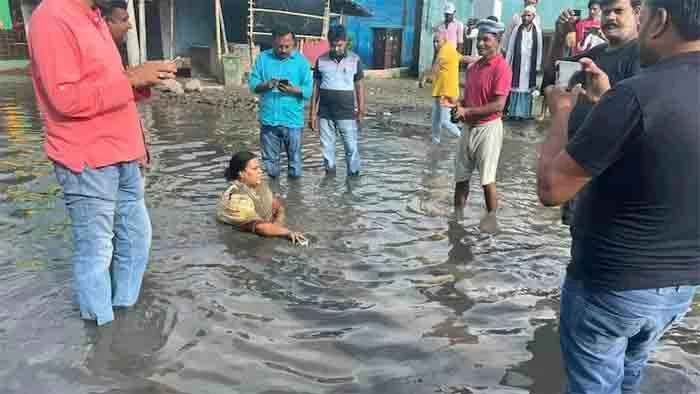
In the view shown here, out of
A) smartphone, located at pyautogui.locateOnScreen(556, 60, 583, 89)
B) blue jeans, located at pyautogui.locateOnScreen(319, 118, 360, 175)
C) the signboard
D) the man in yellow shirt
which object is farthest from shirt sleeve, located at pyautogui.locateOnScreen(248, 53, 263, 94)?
the signboard

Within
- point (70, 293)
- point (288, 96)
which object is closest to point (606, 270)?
point (70, 293)

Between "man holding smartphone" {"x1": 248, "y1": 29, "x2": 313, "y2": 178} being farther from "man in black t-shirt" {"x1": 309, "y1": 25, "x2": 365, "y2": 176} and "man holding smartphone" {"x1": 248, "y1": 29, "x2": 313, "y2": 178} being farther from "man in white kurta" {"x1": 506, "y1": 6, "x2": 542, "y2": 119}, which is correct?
"man in white kurta" {"x1": 506, "y1": 6, "x2": 542, "y2": 119}

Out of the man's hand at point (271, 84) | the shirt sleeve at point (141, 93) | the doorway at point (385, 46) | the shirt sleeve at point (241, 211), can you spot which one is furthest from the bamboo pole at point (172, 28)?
the shirt sleeve at point (141, 93)

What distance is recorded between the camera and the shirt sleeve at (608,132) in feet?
5.84

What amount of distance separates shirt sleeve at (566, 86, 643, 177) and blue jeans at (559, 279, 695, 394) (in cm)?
46

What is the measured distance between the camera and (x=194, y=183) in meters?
7.05

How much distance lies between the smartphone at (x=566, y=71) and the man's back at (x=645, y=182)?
82cm

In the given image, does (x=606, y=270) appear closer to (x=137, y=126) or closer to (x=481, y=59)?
(x=137, y=126)

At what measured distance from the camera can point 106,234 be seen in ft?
11.1

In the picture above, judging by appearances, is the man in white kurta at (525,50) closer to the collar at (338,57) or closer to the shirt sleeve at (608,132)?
the collar at (338,57)

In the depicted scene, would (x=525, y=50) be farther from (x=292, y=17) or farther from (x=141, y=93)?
(x=141, y=93)

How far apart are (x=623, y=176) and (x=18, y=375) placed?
3008 millimetres

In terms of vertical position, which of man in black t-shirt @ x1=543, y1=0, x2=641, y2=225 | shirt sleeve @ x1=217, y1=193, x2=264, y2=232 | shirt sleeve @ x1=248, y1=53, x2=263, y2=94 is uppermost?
man in black t-shirt @ x1=543, y1=0, x2=641, y2=225

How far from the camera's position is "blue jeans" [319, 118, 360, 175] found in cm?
727
